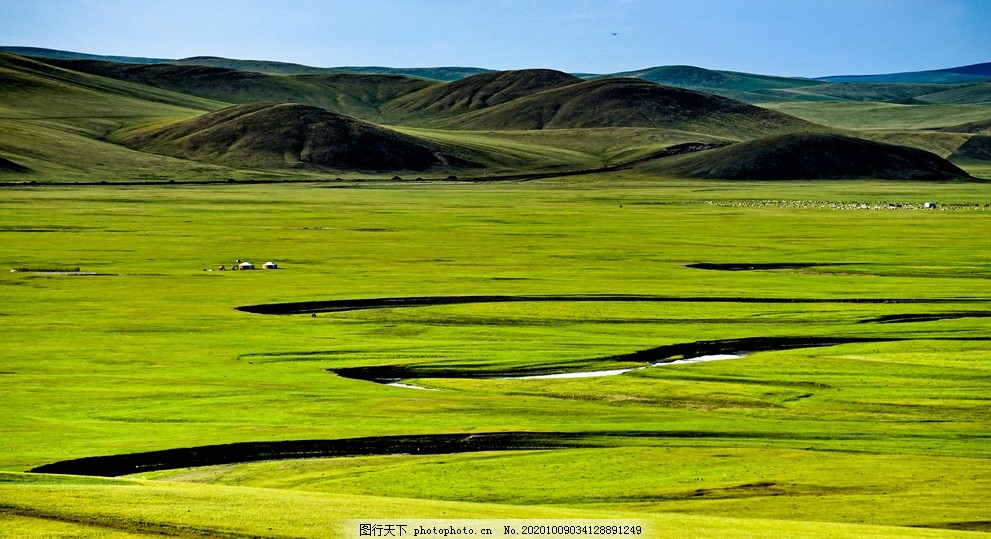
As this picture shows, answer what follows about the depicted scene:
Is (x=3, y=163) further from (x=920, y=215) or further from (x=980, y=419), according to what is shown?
(x=980, y=419)

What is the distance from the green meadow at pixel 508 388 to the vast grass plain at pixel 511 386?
0.12 meters

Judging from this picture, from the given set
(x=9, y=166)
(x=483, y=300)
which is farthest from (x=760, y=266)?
(x=9, y=166)

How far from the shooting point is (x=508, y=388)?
37625 mm

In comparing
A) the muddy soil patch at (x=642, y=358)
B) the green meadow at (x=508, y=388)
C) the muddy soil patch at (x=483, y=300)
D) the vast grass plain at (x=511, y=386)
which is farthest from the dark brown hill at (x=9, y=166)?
the muddy soil patch at (x=642, y=358)

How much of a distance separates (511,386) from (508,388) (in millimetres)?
358

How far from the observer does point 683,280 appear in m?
66.8

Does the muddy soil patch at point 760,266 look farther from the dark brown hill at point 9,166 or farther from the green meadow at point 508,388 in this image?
the dark brown hill at point 9,166

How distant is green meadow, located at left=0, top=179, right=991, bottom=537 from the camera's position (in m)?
23.9

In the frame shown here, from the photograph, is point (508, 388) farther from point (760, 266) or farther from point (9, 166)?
point (9, 166)

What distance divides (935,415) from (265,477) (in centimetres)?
1788

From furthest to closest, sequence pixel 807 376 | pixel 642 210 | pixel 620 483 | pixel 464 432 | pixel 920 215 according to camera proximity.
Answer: pixel 642 210 → pixel 920 215 → pixel 807 376 → pixel 464 432 → pixel 620 483

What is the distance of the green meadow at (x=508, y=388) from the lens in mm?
23859

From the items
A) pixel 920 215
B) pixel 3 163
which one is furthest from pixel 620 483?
pixel 3 163

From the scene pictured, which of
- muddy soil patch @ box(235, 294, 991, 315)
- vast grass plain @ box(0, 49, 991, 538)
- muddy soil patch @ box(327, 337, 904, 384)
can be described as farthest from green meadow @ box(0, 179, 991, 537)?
muddy soil patch @ box(235, 294, 991, 315)
